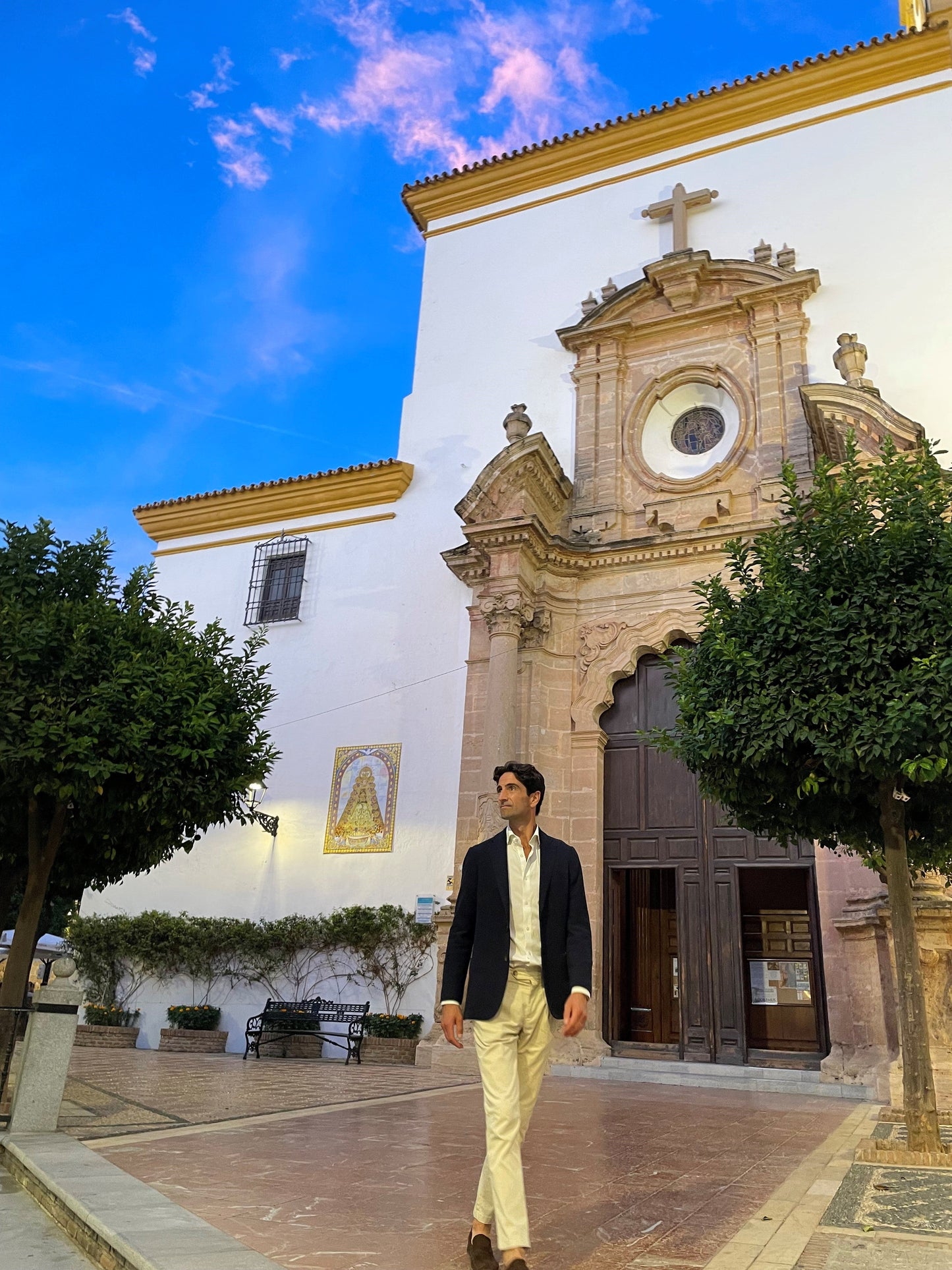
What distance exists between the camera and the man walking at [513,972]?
10.3ft

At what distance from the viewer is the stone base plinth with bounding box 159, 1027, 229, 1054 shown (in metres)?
12.8

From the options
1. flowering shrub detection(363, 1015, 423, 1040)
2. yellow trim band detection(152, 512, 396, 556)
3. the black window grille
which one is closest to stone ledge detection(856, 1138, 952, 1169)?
flowering shrub detection(363, 1015, 423, 1040)

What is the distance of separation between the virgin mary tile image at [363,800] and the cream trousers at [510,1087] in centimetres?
1005

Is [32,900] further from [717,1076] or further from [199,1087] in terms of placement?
[717,1076]

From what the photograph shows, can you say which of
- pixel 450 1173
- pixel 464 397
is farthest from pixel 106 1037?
pixel 464 397

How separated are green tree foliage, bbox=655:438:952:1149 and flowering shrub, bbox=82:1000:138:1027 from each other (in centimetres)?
1048

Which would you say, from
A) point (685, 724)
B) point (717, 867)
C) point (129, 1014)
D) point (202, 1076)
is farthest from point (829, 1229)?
point (129, 1014)

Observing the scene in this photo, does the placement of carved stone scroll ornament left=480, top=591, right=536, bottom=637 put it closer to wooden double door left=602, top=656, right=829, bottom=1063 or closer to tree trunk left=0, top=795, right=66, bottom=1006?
wooden double door left=602, top=656, right=829, bottom=1063

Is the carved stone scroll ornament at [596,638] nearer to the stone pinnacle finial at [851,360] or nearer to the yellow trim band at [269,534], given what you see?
the stone pinnacle finial at [851,360]

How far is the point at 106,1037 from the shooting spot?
43.4 ft

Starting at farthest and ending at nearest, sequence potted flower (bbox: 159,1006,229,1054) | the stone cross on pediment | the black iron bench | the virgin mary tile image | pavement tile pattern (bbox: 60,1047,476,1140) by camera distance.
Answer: the stone cross on pediment → the virgin mary tile image → potted flower (bbox: 159,1006,229,1054) → the black iron bench → pavement tile pattern (bbox: 60,1047,476,1140)

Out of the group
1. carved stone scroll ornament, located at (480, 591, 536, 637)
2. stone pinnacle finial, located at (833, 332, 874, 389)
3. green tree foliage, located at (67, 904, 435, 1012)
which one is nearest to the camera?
stone pinnacle finial, located at (833, 332, 874, 389)

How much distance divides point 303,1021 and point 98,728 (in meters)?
6.94

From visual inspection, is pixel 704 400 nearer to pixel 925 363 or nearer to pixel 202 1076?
pixel 925 363
